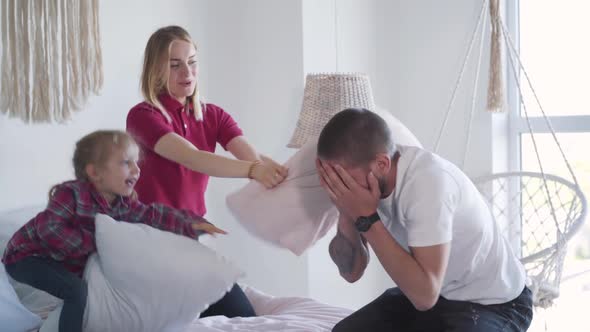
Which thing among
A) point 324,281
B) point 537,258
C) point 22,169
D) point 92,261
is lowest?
point 324,281

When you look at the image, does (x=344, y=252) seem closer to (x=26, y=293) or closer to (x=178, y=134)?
(x=178, y=134)

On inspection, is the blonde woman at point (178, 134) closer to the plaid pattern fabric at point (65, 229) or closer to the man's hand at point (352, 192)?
the plaid pattern fabric at point (65, 229)

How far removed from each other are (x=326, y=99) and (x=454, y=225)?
1.14 m

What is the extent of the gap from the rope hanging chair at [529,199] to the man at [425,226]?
0.96 metres

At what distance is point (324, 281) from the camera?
3.29 m

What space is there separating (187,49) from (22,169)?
2.02ft

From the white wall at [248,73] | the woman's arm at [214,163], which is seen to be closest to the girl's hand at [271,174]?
the woman's arm at [214,163]

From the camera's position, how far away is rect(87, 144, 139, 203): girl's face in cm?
187

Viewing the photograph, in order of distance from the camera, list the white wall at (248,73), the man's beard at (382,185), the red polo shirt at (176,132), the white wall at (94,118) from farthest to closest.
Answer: the white wall at (248,73) → the white wall at (94,118) → the red polo shirt at (176,132) → the man's beard at (382,185)

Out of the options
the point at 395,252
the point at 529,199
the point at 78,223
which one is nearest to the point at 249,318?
the point at 78,223

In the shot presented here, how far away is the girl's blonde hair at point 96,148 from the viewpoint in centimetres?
187

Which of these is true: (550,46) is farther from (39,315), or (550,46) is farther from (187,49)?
(39,315)

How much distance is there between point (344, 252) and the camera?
1.86 meters

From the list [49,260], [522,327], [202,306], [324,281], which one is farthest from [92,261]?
[324,281]
